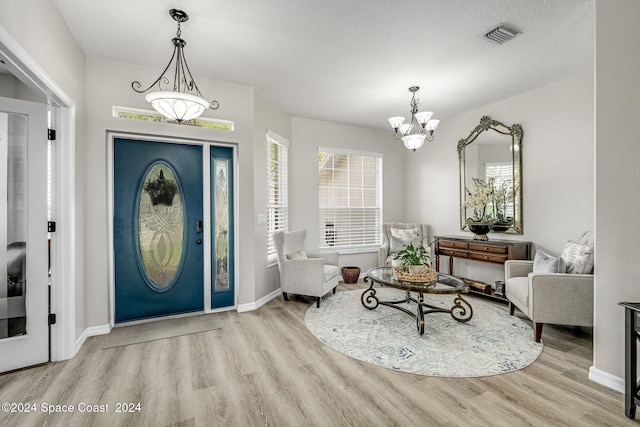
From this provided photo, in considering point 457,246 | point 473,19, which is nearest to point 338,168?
point 457,246

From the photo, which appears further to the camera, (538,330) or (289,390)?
(538,330)

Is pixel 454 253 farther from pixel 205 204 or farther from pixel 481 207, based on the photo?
pixel 205 204

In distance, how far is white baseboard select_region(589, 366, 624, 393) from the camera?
2070 mm

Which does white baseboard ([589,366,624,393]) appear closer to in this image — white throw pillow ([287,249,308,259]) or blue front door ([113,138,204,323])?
white throw pillow ([287,249,308,259])

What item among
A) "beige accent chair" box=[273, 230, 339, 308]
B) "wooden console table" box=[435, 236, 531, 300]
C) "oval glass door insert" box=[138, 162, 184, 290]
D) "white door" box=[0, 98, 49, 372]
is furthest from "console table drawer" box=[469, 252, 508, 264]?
"white door" box=[0, 98, 49, 372]

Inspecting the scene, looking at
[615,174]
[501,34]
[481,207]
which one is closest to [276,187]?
[481,207]

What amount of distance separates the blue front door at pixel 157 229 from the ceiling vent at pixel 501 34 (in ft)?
11.0

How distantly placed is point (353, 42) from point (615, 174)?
7.78ft

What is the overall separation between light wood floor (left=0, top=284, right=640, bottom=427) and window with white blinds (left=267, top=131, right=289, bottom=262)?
1.97 meters

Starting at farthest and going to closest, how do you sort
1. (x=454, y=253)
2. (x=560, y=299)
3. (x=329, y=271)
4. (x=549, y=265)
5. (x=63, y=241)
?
(x=454, y=253) → (x=329, y=271) → (x=549, y=265) → (x=560, y=299) → (x=63, y=241)

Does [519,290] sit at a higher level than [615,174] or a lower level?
lower

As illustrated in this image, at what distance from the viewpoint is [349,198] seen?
18.5ft

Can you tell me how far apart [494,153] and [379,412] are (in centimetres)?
411

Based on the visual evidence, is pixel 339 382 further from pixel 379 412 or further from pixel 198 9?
pixel 198 9
